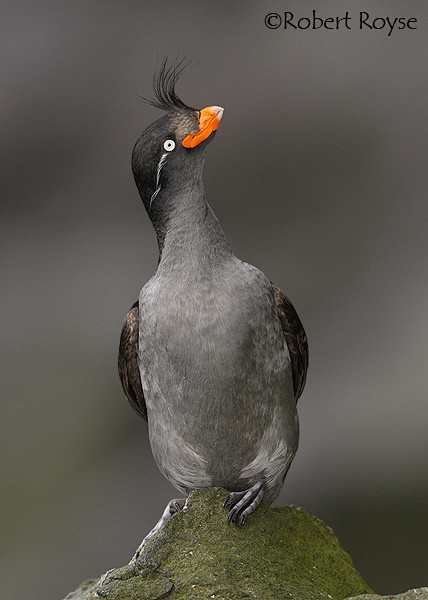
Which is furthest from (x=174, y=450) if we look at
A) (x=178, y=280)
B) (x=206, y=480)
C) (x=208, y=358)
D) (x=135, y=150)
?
(x=135, y=150)

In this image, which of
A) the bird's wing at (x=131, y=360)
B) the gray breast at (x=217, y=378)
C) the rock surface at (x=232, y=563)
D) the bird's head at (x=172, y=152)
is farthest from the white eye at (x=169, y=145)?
the rock surface at (x=232, y=563)

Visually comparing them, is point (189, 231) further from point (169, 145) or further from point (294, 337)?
point (294, 337)

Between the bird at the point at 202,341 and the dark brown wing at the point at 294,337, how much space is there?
0.31 ft

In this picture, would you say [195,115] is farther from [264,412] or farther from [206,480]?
[206,480]

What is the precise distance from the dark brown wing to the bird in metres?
0.09

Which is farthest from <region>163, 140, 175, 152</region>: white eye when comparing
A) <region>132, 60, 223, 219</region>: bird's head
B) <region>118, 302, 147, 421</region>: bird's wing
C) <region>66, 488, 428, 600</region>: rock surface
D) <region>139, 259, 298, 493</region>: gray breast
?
<region>66, 488, 428, 600</region>: rock surface

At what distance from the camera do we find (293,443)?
10.3 feet

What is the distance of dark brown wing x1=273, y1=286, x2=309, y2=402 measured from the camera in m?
3.17

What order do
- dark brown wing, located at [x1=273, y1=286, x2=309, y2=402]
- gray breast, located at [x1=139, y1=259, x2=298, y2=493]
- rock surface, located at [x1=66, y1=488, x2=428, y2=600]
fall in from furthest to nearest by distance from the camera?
1. dark brown wing, located at [x1=273, y1=286, x2=309, y2=402]
2. gray breast, located at [x1=139, y1=259, x2=298, y2=493]
3. rock surface, located at [x1=66, y1=488, x2=428, y2=600]

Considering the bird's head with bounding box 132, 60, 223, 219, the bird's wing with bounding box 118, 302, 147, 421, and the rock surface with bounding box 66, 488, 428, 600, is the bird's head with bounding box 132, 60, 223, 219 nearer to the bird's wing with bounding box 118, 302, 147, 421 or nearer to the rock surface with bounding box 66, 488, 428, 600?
the bird's wing with bounding box 118, 302, 147, 421

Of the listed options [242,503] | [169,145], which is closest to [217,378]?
[242,503]

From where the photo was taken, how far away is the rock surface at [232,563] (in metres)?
2.62

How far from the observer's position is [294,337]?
323 centimetres

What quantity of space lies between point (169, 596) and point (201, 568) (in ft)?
0.46
